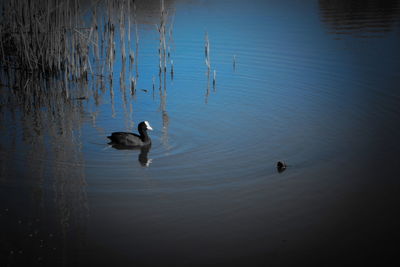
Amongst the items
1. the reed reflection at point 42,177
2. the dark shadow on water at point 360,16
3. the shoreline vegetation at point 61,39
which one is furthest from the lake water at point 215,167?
the dark shadow on water at point 360,16

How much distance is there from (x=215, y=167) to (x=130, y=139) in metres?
1.38

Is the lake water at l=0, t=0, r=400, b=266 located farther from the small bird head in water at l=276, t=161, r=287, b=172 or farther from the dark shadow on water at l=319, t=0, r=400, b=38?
the dark shadow on water at l=319, t=0, r=400, b=38

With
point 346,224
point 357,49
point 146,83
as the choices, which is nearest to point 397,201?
point 346,224

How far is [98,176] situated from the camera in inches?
241

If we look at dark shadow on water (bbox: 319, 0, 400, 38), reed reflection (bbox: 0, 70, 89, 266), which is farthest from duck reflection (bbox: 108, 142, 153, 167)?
dark shadow on water (bbox: 319, 0, 400, 38)

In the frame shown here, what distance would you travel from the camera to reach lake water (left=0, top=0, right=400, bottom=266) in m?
4.57

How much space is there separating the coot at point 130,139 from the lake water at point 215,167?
5.4 inches

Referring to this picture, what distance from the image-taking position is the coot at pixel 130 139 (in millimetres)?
7062

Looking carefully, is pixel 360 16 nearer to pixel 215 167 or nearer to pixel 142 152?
pixel 142 152

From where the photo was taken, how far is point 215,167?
639 centimetres

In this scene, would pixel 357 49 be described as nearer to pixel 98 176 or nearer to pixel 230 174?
pixel 230 174

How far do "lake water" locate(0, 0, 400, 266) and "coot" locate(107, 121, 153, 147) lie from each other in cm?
14

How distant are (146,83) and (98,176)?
4569 mm

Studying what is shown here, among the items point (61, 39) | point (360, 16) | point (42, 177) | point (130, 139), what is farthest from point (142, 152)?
Result: point (360, 16)
